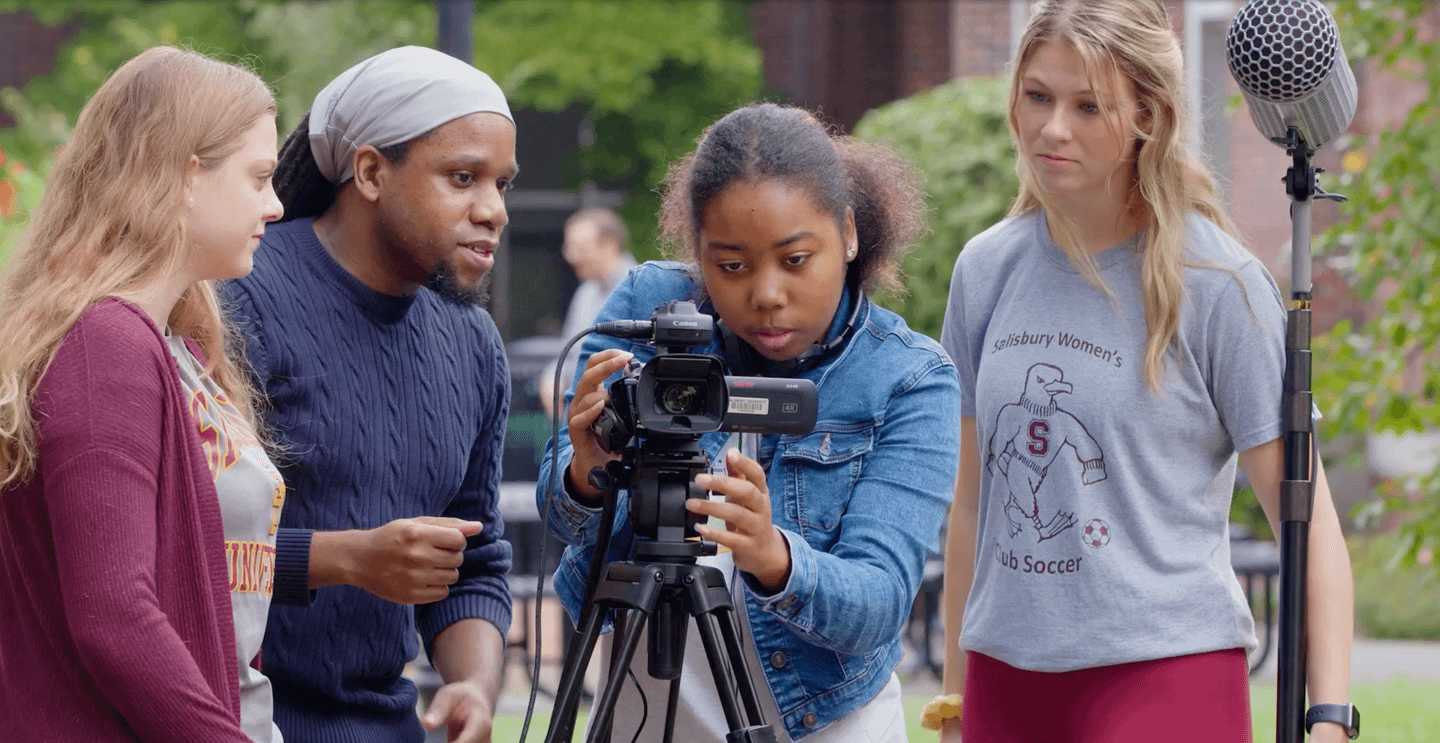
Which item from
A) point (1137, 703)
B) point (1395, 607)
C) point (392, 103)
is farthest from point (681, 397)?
point (1395, 607)

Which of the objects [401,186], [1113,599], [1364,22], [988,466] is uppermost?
[1364,22]

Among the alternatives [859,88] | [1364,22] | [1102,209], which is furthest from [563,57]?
[1102,209]

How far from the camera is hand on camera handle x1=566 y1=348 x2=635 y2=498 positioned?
231cm

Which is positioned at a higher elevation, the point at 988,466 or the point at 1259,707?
the point at 988,466

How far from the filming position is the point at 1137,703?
256 centimetres

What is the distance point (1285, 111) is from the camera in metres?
2.55

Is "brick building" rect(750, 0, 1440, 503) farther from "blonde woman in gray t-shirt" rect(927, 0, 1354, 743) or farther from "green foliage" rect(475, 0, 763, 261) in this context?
"blonde woman in gray t-shirt" rect(927, 0, 1354, 743)

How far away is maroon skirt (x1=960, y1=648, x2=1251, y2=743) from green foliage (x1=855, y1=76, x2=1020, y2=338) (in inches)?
201

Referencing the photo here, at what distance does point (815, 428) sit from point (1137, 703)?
0.64m

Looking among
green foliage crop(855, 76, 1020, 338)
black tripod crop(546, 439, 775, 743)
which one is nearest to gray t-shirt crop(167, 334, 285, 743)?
black tripod crop(546, 439, 775, 743)

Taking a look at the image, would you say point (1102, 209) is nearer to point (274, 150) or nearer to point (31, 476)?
point (274, 150)

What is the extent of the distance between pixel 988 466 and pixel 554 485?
2.39 feet

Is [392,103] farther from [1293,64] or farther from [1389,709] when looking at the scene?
[1389,709]

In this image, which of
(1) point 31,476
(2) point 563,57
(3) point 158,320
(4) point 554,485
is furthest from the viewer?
(2) point 563,57
